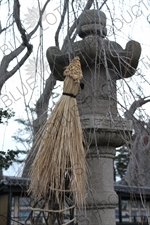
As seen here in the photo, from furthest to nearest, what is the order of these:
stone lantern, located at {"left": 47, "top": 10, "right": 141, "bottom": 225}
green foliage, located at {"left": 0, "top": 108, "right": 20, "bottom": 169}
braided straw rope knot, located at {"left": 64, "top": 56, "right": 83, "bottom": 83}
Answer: green foliage, located at {"left": 0, "top": 108, "right": 20, "bottom": 169}, stone lantern, located at {"left": 47, "top": 10, "right": 141, "bottom": 225}, braided straw rope knot, located at {"left": 64, "top": 56, "right": 83, "bottom": 83}

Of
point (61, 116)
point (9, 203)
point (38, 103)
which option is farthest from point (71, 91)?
point (9, 203)

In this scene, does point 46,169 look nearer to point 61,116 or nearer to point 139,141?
point 61,116

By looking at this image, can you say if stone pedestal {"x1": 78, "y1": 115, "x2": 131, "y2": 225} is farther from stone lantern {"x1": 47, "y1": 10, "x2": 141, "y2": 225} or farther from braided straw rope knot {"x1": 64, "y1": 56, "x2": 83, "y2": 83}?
braided straw rope knot {"x1": 64, "y1": 56, "x2": 83, "y2": 83}

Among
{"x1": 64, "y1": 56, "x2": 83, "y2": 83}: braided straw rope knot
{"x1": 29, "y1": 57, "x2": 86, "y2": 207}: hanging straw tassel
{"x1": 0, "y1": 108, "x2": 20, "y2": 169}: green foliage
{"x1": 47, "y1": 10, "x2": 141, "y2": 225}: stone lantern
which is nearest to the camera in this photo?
{"x1": 29, "y1": 57, "x2": 86, "y2": 207}: hanging straw tassel

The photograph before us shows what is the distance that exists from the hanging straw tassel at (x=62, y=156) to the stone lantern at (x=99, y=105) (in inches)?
9.0

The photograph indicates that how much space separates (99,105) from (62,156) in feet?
2.26

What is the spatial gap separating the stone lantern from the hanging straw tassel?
23 cm

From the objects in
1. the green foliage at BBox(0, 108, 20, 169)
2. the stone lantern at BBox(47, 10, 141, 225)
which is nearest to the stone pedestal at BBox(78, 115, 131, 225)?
the stone lantern at BBox(47, 10, 141, 225)

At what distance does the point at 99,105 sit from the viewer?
199 cm

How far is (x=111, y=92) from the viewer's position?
1618mm

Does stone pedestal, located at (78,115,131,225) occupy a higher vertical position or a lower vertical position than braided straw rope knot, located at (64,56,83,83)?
lower

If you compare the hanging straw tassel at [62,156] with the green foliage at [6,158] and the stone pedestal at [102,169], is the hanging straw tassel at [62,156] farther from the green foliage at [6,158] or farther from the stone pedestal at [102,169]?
the green foliage at [6,158]

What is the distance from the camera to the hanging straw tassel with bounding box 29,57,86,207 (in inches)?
52.8

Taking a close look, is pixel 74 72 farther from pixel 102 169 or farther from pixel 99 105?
pixel 102 169
